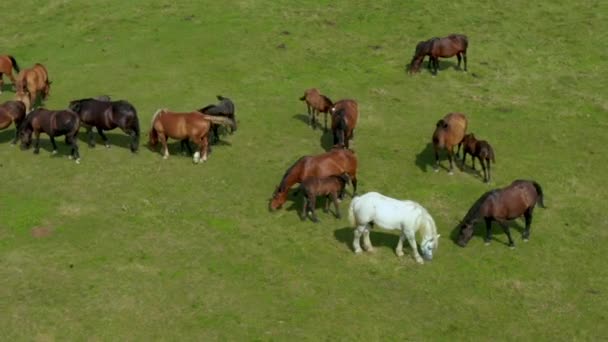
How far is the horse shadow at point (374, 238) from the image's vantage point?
15641 millimetres

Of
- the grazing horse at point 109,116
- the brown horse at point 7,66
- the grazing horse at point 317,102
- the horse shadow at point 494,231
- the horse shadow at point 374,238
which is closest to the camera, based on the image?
the horse shadow at point 374,238

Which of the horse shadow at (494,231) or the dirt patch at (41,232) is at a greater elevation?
the dirt patch at (41,232)

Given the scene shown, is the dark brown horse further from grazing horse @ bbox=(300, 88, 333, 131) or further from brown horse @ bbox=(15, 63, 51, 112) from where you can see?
brown horse @ bbox=(15, 63, 51, 112)

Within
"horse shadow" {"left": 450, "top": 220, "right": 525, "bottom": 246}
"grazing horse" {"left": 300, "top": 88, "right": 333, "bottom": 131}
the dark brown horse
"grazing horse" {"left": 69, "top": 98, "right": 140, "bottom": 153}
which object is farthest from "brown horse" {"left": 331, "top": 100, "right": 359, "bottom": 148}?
the dark brown horse

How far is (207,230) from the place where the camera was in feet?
52.3

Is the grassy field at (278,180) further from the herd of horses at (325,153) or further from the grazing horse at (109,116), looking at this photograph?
the grazing horse at (109,116)

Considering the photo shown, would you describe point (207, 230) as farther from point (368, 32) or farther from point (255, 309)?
point (368, 32)

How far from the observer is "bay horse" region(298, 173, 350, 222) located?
1614 centimetres

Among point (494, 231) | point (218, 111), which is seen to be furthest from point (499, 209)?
point (218, 111)

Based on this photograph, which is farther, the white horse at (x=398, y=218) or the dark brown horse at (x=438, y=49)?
the dark brown horse at (x=438, y=49)

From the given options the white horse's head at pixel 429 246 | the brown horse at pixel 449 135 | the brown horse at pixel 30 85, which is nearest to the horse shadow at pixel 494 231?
the white horse's head at pixel 429 246

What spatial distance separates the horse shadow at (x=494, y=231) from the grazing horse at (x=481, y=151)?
2.21 m

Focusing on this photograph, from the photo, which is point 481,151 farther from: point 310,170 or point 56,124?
point 56,124

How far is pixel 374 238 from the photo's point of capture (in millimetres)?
15891
